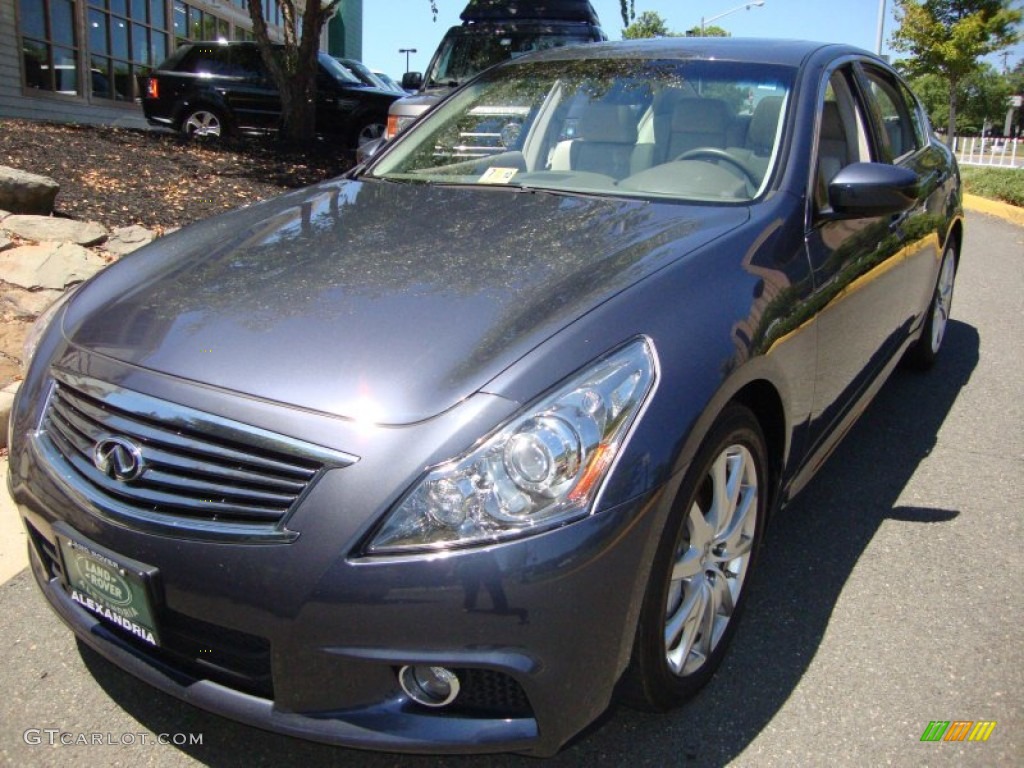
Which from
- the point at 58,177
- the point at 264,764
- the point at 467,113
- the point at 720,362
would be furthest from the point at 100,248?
the point at 720,362

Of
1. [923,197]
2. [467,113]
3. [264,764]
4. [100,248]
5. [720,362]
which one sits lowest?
[264,764]

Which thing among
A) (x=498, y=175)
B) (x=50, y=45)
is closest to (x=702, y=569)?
(x=498, y=175)

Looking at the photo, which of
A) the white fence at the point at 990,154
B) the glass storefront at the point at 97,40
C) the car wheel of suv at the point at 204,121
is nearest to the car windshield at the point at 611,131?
the car wheel of suv at the point at 204,121

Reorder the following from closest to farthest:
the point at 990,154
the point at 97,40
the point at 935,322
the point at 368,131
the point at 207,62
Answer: the point at 935,322, the point at 368,131, the point at 207,62, the point at 97,40, the point at 990,154

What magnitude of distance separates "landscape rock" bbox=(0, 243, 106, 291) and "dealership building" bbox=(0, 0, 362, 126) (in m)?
7.93

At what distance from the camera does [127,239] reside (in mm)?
6059

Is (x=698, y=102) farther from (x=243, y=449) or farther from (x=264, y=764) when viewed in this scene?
(x=264, y=764)

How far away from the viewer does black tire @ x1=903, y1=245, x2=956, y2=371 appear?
4.75 m

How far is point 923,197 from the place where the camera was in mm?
3961

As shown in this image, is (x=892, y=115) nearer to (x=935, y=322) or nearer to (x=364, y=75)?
(x=935, y=322)

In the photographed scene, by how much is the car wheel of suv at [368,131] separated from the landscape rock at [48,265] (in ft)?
24.0

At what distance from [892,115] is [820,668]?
9.08 feet

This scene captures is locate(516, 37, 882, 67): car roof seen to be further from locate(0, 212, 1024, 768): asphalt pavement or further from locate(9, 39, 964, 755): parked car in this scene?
locate(0, 212, 1024, 768): asphalt pavement

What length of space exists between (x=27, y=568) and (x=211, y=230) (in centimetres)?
125
